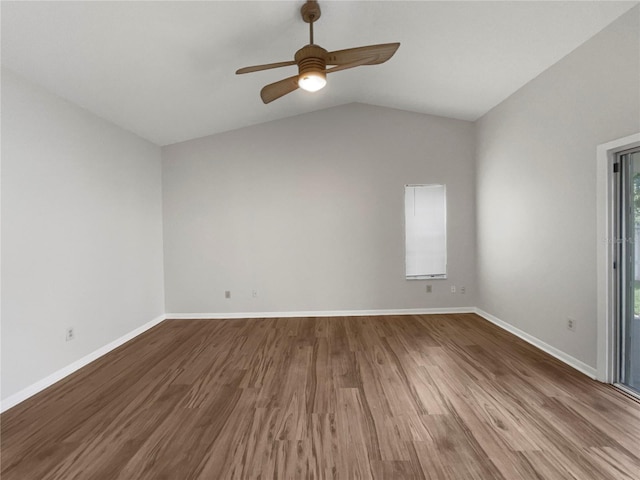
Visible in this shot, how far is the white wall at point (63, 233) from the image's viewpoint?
7.55 ft

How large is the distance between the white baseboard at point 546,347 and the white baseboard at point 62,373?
4679 millimetres

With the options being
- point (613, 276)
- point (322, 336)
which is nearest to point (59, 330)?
point (322, 336)

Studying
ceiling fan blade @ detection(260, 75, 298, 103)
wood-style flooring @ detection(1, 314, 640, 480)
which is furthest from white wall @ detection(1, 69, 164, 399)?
ceiling fan blade @ detection(260, 75, 298, 103)

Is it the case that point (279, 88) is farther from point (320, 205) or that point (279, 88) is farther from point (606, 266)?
point (606, 266)

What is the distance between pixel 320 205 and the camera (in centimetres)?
451

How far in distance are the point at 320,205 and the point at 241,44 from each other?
2.36 metres

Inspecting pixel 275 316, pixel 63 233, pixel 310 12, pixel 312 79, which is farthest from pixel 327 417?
pixel 310 12

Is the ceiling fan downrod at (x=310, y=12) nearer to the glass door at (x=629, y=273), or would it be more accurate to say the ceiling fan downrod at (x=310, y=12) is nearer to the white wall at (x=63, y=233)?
the white wall at (x=63, y=233)

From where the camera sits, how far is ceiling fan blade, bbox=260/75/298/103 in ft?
7.57

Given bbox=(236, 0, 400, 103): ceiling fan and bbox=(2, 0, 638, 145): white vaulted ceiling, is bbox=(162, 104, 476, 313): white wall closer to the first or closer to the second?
bbox=(2, 0, 638, 145): white vaulted ceiling

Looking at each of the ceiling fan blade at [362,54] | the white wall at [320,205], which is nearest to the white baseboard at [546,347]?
the white wall at [320,205]

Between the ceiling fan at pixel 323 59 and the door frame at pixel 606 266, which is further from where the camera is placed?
the door frame at pixel 606 266

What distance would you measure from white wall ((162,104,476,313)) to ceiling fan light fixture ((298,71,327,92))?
2.37 metres

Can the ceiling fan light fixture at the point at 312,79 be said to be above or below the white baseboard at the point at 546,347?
above
